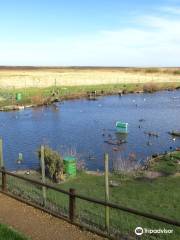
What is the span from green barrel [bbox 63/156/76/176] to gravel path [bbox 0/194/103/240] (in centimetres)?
635

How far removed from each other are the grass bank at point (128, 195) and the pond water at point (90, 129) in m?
3.73

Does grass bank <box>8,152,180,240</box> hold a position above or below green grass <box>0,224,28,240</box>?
below

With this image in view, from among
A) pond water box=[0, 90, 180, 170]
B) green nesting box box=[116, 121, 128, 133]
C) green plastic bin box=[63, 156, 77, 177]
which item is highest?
green plastic bin box=[63, 156, 77, 177]

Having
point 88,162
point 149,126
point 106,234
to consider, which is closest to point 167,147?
point 88,162

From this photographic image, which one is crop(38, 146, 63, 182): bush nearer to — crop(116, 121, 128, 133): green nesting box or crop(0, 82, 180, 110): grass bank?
crop(116, 121, 128, 133): green nesting box

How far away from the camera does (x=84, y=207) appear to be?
54.4 ft

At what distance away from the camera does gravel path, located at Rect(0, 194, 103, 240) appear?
12.7 metres

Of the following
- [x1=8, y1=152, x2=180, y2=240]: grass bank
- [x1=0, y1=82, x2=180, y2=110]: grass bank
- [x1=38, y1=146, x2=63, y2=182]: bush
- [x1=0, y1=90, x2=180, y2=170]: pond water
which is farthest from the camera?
[x1=0, y1=82, x2=180, y2=110]: grass bank

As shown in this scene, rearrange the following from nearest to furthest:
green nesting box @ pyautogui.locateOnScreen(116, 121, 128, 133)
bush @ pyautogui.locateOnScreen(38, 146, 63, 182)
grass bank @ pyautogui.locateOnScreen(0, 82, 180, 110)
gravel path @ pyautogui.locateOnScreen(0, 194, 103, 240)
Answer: gravel path @ pyautogui.locateOnScreen(0, 194, 103, 240), bush @ pyautogui.locateOnScreen(38, 146, 63, 182), green nesting box @ pyautogui.locateOnScreen(116, 121, 128, 133), grass bank @ pyautogui.locateOnScreen(0, 82, 180, 110)

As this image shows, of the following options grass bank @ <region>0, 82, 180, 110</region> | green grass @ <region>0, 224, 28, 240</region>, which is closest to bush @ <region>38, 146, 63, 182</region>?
green grass @ <region>0, 224, 28, 240</region>

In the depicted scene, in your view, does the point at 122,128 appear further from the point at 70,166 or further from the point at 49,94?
the point at 49,94

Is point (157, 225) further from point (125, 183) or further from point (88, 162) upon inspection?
point (88, 162)

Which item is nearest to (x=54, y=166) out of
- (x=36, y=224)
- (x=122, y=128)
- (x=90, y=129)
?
(x=36, y=224)

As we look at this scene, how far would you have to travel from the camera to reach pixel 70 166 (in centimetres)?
2244
